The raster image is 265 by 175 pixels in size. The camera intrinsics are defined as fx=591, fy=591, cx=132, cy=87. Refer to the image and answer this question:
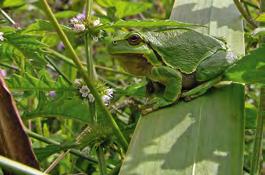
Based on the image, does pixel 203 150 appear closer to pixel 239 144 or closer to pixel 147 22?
pixel 239 144

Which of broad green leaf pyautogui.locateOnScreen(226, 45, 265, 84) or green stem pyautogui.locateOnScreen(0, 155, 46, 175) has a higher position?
broad green leaf pyautogui.locateOnScreen(226, 45, 265, 84)

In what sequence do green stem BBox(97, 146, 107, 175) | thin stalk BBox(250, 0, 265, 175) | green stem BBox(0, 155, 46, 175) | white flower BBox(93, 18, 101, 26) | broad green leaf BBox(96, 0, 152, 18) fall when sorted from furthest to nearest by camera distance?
1. broad green leaf BBox(96, 0, 152, 18)
2. white flower BBox(93, 18, 101, 26)
3. green stem BBox(97, 146, 107, 175)
4. thin stalk BBox(250, 0, 265, 175)
5. green stem BBox(0, 155, 46, 175)

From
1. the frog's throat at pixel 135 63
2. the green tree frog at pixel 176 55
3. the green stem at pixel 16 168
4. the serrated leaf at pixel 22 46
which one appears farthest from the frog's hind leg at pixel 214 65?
the green stem at pixel 16 168

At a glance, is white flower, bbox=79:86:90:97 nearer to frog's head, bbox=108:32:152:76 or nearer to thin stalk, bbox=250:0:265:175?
frog's head, bbox=108:32:152:76

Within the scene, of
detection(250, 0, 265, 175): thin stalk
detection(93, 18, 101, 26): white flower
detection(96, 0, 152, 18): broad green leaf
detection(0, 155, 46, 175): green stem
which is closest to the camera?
detection(0, 155, 46, 175): green stem

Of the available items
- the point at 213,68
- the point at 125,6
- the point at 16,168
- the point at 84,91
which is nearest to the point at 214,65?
the point at 213,68

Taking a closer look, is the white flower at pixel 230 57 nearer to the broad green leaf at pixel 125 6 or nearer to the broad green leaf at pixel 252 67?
the broad green leaf at pixel 252 67

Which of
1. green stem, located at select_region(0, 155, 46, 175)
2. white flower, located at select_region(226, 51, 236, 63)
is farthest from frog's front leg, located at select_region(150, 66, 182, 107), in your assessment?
green stem, located at select_region(0, 155, 46, 175)

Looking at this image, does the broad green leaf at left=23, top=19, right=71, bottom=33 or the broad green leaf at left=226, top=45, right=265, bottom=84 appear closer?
the broad green leaf at left=226, top=45, right=265, bottom=84

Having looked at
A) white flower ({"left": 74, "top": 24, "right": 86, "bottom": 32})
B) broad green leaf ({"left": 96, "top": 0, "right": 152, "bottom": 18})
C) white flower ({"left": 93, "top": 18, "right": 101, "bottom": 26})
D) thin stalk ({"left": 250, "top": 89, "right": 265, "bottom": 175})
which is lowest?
thin stalk ({"left": 250, "top": 89, "right": 265, "bottom": 175})
